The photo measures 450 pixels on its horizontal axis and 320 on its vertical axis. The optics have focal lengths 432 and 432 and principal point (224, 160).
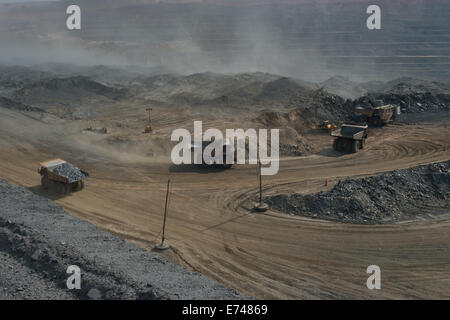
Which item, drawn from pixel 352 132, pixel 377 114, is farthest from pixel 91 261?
pixel 377 114

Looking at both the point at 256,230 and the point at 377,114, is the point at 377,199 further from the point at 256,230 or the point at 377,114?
the point at 377,114

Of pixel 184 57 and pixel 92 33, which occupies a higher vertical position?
pixel 92 33

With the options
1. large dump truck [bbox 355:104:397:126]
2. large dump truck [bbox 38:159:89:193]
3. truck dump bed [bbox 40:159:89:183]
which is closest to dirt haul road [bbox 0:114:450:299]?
large dump truck [bbox 38:159:89:193]

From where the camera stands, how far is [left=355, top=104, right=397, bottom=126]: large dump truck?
31922 millimetres

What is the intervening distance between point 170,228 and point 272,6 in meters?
90.1

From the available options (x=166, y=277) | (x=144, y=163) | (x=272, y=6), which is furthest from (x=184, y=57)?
(x=166, y=277)

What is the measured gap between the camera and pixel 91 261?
11.4 meters

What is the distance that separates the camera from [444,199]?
18.7 metres

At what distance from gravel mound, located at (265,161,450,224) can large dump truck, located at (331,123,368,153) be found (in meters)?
6.38

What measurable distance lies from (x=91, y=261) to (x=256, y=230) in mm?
6457

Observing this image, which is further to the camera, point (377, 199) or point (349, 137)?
point (349, 137)
